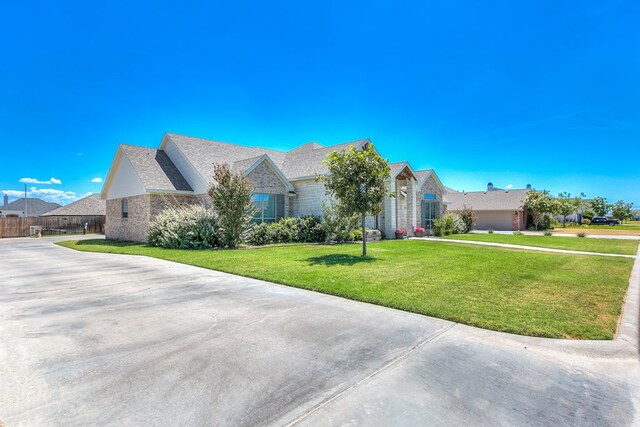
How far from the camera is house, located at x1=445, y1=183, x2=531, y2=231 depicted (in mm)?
40531

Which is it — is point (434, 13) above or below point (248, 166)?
above

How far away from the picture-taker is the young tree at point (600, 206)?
6606 cm

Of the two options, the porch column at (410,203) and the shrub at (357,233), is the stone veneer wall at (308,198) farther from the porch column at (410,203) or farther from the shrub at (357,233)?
the porch column at (410,203)

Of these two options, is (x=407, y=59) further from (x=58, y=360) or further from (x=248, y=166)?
(x=58, y=360)

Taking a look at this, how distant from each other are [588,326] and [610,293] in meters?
3.35

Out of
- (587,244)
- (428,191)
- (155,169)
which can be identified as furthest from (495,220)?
(155,169)

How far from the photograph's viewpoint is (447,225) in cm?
2727

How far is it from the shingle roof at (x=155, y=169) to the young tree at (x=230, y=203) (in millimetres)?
5365

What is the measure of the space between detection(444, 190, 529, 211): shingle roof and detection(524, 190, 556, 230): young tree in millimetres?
1147

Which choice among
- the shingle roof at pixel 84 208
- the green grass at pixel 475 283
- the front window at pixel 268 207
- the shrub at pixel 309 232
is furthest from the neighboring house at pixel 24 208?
the green grass at pixel 475 283

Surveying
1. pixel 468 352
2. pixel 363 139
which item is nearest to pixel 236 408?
pixel 468 352

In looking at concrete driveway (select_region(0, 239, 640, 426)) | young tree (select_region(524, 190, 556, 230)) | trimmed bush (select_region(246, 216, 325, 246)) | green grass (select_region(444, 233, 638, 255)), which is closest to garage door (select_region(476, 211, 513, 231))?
young tree (select_region(524, 190, 556, 230))

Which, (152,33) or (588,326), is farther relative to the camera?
(152,33)

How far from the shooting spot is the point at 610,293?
746cm
